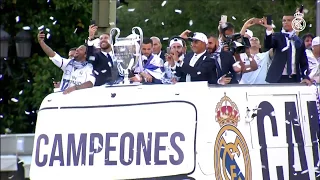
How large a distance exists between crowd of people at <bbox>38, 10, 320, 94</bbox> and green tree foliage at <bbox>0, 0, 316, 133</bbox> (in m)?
7.89

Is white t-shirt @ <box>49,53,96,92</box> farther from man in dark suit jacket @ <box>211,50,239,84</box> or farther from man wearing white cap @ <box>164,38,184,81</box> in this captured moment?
man in dark suit jacket @ <box>211,50,239,84</box>

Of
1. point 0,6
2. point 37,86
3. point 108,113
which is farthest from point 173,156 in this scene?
point 0,6

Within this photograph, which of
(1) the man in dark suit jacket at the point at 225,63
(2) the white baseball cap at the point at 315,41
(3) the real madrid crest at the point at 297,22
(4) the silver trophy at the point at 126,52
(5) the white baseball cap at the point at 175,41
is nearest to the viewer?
(4) the silver trophy at the point at 126,52

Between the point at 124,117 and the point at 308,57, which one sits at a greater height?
the point at 308,57

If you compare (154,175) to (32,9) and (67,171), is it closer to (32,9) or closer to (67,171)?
(67,171)

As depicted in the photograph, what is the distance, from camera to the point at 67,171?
367 inches

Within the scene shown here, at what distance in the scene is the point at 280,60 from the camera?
1155 centimetres

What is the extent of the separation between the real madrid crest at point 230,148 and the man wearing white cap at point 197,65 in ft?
3.78

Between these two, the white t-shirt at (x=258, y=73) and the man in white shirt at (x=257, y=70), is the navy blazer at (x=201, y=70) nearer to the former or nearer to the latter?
the man in white shirt at (x=257, y=70)

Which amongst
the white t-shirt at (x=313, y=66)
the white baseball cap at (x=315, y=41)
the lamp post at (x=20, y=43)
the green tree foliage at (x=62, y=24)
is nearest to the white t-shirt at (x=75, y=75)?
the white t-shirt at (x=313, y=66)

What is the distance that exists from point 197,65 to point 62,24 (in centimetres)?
1065

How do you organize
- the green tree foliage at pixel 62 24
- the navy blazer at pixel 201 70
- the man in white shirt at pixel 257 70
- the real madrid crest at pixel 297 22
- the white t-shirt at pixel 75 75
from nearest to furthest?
the navy blazer at pixel 201 70
the white t-shirt at pixel 75 75
the man in white shirt at pixel 257 70
the real madrid crest at pixel 297 22
the green tree foliage at pixel 62 24

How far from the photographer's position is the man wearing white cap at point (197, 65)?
1062cm

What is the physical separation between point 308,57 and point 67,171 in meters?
4.14
